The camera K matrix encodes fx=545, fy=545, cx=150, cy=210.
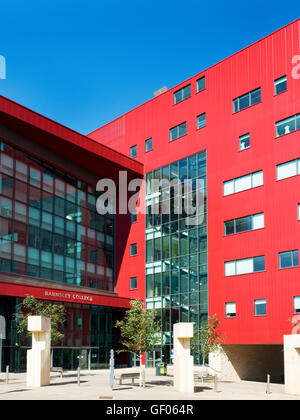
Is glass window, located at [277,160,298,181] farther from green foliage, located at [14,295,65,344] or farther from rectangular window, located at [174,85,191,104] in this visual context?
green foliage, located at [14,295,65,344]

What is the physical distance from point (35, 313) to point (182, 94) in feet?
75.9

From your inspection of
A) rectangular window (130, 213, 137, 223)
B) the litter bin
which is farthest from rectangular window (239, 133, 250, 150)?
the litter bin

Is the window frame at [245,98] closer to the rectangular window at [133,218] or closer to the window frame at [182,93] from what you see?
the window frame at [182,93]

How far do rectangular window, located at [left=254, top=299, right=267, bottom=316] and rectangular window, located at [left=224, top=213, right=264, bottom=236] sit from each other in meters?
5.38

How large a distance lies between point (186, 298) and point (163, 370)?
7.34 metres

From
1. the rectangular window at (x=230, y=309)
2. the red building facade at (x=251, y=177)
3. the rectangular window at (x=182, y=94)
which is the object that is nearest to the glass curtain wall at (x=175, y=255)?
the red building facade at (x=251, y=177)

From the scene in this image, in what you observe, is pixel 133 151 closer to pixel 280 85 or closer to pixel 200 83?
pixel 200 83

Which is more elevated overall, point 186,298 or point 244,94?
point 244,94

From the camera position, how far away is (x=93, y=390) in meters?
26.5

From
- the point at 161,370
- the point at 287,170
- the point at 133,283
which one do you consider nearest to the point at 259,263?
the point at 287,170

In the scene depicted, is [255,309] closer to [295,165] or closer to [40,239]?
[295,165]

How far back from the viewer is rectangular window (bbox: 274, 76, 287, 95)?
4012 centimetres
